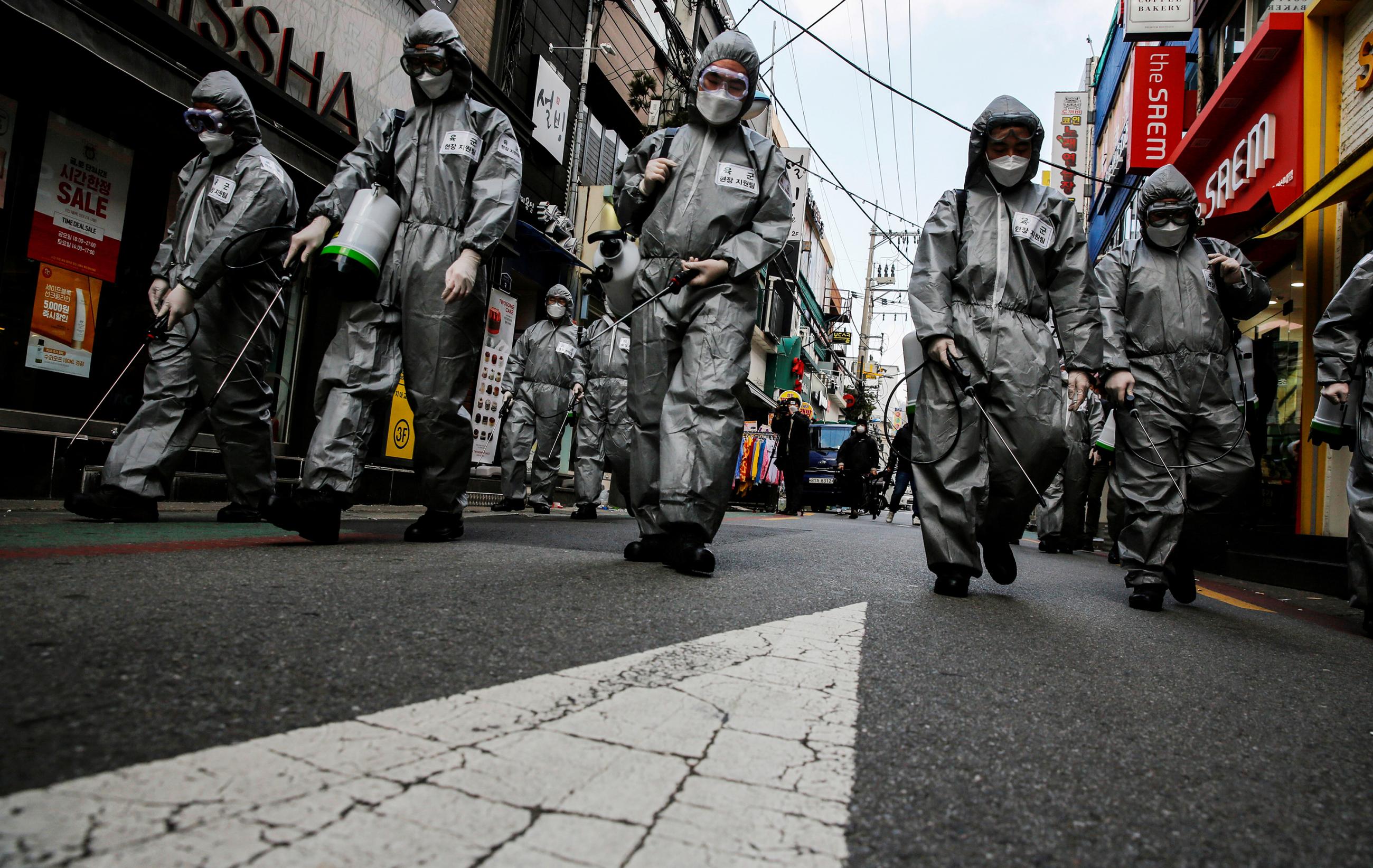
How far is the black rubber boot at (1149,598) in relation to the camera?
3877 millimetres

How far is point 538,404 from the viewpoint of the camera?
8.47 metres

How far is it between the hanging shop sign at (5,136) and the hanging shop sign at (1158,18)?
13829mm

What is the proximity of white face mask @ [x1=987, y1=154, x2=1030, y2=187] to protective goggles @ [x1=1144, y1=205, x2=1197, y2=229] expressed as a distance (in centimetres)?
102

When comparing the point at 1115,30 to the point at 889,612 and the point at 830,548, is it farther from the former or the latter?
the point at 889,612

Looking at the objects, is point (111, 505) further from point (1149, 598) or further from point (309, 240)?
point (1149, 598)

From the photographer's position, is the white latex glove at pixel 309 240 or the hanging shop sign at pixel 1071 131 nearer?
the white latex glove at pixel 309 240

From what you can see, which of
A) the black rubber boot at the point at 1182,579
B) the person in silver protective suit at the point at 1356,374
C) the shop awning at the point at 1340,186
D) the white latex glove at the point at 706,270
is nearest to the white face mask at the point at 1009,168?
the white latex glove at the point at 706,270

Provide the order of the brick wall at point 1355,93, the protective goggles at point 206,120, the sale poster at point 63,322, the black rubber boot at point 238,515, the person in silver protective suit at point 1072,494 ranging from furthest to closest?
the person in silver protective suit at point 1072,494 < the brick wall at point 1355,93 < the sale poster at point 63,322 < the black rubber boot at point 238,515 < the protective goggles at point 206,120

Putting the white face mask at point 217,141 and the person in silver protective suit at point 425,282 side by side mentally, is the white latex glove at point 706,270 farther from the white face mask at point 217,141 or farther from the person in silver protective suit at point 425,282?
the white face mask at point 217,141

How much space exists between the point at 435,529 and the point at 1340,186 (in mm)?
6648

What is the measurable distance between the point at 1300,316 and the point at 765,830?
32.0 feet

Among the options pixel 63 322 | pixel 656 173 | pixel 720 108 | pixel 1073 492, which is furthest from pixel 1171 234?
pixel 63 322

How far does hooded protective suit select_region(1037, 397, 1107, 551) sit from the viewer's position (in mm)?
9062

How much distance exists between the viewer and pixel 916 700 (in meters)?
1.66
